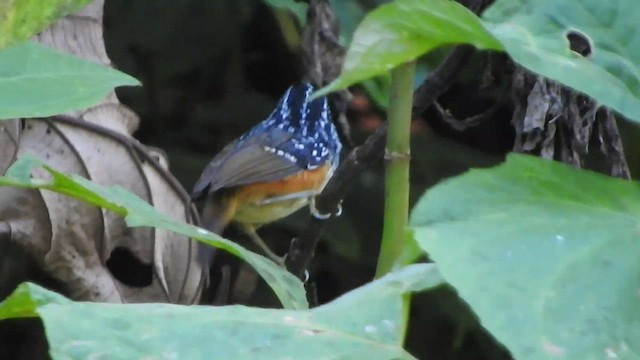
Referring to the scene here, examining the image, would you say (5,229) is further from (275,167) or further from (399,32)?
(275,167)

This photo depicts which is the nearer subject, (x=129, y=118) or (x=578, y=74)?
(x=578, y=74)

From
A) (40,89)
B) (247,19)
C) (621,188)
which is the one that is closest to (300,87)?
(247,19)

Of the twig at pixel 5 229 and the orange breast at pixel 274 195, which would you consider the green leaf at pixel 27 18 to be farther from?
the orange breast at pixel 274 195

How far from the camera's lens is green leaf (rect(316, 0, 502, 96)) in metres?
0.78

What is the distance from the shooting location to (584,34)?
2.80 feet

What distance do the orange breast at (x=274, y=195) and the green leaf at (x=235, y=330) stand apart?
6.38 ft

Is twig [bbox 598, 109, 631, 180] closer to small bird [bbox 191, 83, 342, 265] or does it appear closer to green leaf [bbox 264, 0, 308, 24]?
green leaf [bbox 264, 0, 308, 24]

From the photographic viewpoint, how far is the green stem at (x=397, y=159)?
40.9 inches

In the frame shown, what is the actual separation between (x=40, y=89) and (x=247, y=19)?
5.84 ft

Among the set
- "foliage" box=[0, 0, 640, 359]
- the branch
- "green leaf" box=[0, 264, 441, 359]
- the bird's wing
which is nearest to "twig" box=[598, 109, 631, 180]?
the branch

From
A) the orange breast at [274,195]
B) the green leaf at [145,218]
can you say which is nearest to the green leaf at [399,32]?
the green leaf at [145,218]

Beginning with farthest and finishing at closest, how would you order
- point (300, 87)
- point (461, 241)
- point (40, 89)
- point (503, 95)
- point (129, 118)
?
point (300, 87) → point (129, 118) → point (503, 95) → point (40, 89) → point (461, 241)

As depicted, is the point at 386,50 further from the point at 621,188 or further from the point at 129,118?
the point at 129,118

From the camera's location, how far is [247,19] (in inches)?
110
